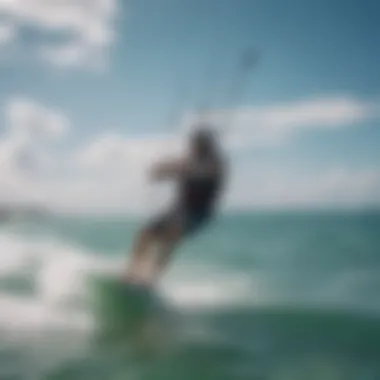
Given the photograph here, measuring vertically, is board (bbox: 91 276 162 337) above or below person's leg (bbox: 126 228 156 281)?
below

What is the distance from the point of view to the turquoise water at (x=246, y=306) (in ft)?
7.09

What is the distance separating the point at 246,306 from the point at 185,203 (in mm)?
341

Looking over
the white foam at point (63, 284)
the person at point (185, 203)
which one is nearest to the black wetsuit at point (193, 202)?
the person at point (185, 203)

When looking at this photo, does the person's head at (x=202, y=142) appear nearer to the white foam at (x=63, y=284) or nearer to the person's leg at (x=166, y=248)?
the person's leg at (x=166, y=248)

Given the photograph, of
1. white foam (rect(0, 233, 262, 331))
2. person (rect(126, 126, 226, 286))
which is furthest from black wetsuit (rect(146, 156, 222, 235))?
white foam (rect(0, 233, 262, 331))

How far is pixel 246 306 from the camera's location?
2186 mm

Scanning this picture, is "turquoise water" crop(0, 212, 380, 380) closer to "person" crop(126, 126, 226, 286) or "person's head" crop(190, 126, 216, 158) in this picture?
"person" crop(126, 126, 226, 286)

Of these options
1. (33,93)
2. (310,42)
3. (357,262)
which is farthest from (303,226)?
(33,93)

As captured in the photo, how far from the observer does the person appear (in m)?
2.15

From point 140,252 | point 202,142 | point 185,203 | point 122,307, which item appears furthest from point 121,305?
point 202,142

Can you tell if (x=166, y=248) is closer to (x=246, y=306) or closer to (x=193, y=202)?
(x=193, y=202)

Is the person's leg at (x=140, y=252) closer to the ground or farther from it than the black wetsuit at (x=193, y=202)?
closer to the ground

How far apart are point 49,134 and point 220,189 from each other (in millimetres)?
524

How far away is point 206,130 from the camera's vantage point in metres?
2.15
